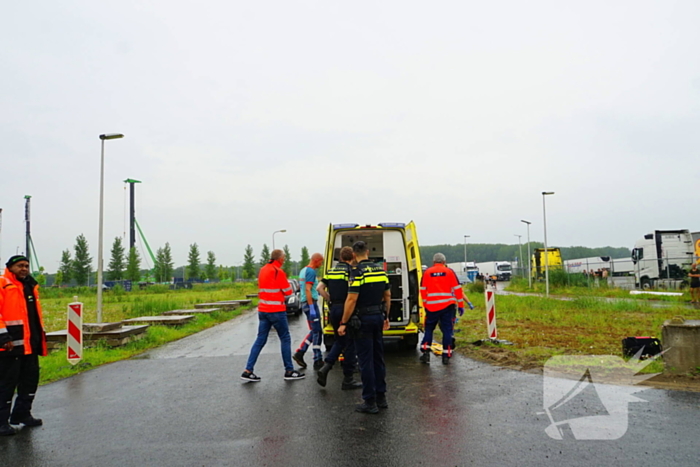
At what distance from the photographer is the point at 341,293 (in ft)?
21.4

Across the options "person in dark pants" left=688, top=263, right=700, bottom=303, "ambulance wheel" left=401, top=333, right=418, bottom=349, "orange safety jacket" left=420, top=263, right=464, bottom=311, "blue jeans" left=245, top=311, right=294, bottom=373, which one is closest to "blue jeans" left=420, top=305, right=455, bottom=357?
"orange safety jacket" left=420, top=263, right=464, bottom=311

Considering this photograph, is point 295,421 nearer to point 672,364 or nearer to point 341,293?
point 341,293

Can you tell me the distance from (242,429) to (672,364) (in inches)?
228

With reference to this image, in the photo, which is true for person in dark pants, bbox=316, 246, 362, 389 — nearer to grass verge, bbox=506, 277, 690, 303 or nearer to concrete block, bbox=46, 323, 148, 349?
concrete block, bbox=46, 323, 148, 349


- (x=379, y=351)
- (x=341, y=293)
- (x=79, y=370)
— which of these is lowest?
(x=79, y=370)

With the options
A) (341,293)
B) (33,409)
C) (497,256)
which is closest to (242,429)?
(341,293)

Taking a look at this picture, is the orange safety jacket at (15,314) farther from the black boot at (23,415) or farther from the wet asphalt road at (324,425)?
the wet asphalt road at (324,425)

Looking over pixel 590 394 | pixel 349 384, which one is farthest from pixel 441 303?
pixel 590 394

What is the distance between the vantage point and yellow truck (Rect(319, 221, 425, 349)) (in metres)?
9.34

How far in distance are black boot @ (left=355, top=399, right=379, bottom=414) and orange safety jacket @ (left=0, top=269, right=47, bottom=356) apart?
367 cm

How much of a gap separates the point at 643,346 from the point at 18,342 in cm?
855

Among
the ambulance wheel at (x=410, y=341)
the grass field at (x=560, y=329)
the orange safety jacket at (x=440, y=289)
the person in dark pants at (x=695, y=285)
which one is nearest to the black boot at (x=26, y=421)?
the orange safety jacket at (x=440, y=289)

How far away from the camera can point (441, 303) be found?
8.58 meters

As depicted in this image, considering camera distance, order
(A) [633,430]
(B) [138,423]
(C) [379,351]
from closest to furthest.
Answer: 1. (A) [633,430]
2. (B) [138,423]
3. (C) [379,351]
